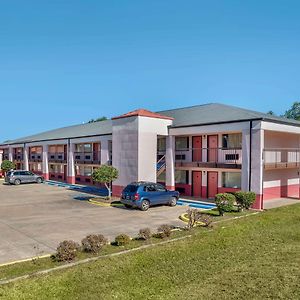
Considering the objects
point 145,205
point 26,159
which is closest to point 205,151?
point 145,205

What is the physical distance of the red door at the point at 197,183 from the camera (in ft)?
85.6

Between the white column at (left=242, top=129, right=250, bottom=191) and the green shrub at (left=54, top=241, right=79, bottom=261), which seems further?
the white column at (left=242, top=129, right=250, bottom=191)

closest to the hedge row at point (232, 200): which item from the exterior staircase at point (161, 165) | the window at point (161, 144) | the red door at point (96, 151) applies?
the exterior staircase at point (161, 165)

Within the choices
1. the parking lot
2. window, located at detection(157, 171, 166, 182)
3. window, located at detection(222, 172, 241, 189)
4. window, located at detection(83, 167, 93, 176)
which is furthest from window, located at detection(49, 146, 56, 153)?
window, located at detection(222, 172, 241, 189)

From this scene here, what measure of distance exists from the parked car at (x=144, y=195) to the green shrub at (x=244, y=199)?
482cm

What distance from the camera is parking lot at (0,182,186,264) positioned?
12.2 meters

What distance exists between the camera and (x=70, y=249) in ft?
33.8

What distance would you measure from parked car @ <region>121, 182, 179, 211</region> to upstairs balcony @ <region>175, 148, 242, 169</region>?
13.0 feet

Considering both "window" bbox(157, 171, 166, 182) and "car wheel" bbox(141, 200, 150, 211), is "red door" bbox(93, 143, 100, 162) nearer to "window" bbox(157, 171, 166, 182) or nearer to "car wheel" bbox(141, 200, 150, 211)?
"window" bbox(157, 171, 166, 182)

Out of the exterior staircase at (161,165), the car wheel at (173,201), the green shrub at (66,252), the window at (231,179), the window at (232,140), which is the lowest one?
the car wheel at (173,201)

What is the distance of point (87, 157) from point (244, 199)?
24.6 metres

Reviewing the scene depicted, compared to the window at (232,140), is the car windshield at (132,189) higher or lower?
lower

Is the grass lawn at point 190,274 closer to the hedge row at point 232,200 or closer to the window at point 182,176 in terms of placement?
the hedge row at point 232,200

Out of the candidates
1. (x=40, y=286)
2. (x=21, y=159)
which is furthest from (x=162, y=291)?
(x=21, y=159)
